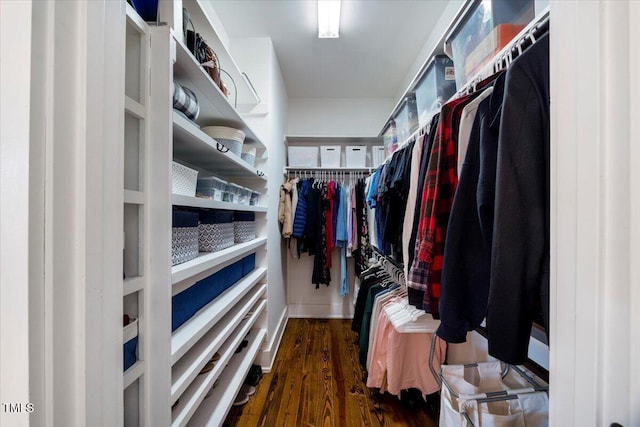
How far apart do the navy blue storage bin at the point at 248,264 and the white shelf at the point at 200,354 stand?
0.71 ft

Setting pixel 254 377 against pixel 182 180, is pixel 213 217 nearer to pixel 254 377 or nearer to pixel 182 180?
pixel 182 180

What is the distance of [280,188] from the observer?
227cm

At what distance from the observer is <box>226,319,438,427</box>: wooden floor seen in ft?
4.25

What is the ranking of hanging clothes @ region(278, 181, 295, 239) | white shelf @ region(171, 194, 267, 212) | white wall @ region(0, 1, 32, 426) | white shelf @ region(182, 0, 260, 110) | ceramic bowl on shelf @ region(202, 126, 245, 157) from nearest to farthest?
white wall @ region(0, 1, 32, 426)
white shelf @ region(171, 194, 267, 212)
white shelf @ region(182, 0, 260, 110)
ceramic bowl on shelf @ region(202, 126, 245, 157)
hanging clothes @ region(278, 181, 295, 239)

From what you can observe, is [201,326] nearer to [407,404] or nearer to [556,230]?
[556,230]

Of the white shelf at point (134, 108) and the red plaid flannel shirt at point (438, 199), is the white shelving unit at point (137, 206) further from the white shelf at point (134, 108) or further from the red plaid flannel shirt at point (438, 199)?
the red plaid flannel shirt at point (438, 199)

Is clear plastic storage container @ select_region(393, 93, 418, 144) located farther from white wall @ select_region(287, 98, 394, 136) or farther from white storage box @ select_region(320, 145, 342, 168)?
white wall @ select_region(287, 98, 394, 136)

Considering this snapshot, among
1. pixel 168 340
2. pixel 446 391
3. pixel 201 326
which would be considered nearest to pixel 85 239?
pixel 168 340

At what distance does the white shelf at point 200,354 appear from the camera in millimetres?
741

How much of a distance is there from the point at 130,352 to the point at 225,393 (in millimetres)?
777

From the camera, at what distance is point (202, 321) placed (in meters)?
0.91

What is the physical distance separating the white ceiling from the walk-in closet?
1.2 inches

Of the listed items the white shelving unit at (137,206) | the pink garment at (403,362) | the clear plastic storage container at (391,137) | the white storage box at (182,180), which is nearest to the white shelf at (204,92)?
the white shelving unit at (137,206)

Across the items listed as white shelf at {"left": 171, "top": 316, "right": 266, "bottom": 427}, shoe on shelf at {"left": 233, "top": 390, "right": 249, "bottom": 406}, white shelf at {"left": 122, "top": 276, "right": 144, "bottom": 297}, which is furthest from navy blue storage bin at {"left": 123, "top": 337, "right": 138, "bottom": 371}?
shoe on shelf at {"left": 233, "top": 390, "right": 249, "bottom": 406}
